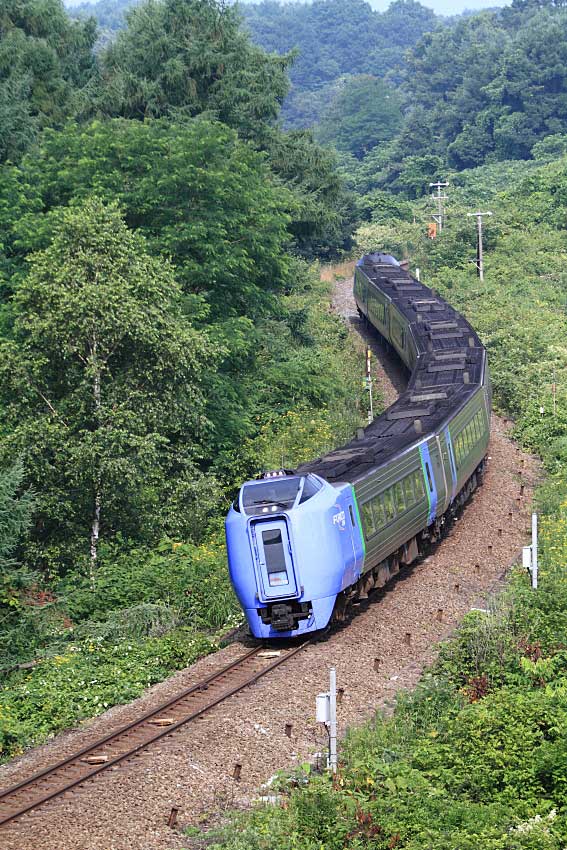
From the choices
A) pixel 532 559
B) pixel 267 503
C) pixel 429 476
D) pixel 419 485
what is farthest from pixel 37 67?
pixel 532 559

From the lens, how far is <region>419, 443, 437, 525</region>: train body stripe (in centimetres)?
2226

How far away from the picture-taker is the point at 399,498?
67.8 ft

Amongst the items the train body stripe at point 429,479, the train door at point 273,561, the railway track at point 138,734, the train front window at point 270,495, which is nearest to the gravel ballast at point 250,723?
the railway track at point 138,734

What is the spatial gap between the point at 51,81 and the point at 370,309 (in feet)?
52.3

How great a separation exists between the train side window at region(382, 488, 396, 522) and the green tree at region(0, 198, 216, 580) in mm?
4973

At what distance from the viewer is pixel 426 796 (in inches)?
450

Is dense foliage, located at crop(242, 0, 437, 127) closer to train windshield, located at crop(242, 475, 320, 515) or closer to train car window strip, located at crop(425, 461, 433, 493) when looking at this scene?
train car window strip, located at crop(425, 461, 433, 493)

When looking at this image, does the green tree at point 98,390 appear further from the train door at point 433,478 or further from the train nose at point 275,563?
the train nose at point 275,563

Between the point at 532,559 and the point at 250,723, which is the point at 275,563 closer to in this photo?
the point at 250,723

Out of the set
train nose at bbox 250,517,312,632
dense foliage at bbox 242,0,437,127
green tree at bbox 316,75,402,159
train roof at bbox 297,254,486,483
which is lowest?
train nose at bbox 250,517,312,632

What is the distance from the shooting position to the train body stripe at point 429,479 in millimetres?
22261

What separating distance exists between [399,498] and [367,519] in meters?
1.81

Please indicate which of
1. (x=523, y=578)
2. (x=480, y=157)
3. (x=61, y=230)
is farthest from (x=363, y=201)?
(x=523, y=578)

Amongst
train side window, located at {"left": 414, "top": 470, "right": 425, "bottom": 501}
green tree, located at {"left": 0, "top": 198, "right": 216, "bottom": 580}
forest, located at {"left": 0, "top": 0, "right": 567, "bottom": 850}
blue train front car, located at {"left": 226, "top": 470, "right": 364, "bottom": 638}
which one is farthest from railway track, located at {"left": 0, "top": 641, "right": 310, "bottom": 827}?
green tree, located at {"left": 0, "top": 198, "right": 216, "bottom": 580}
